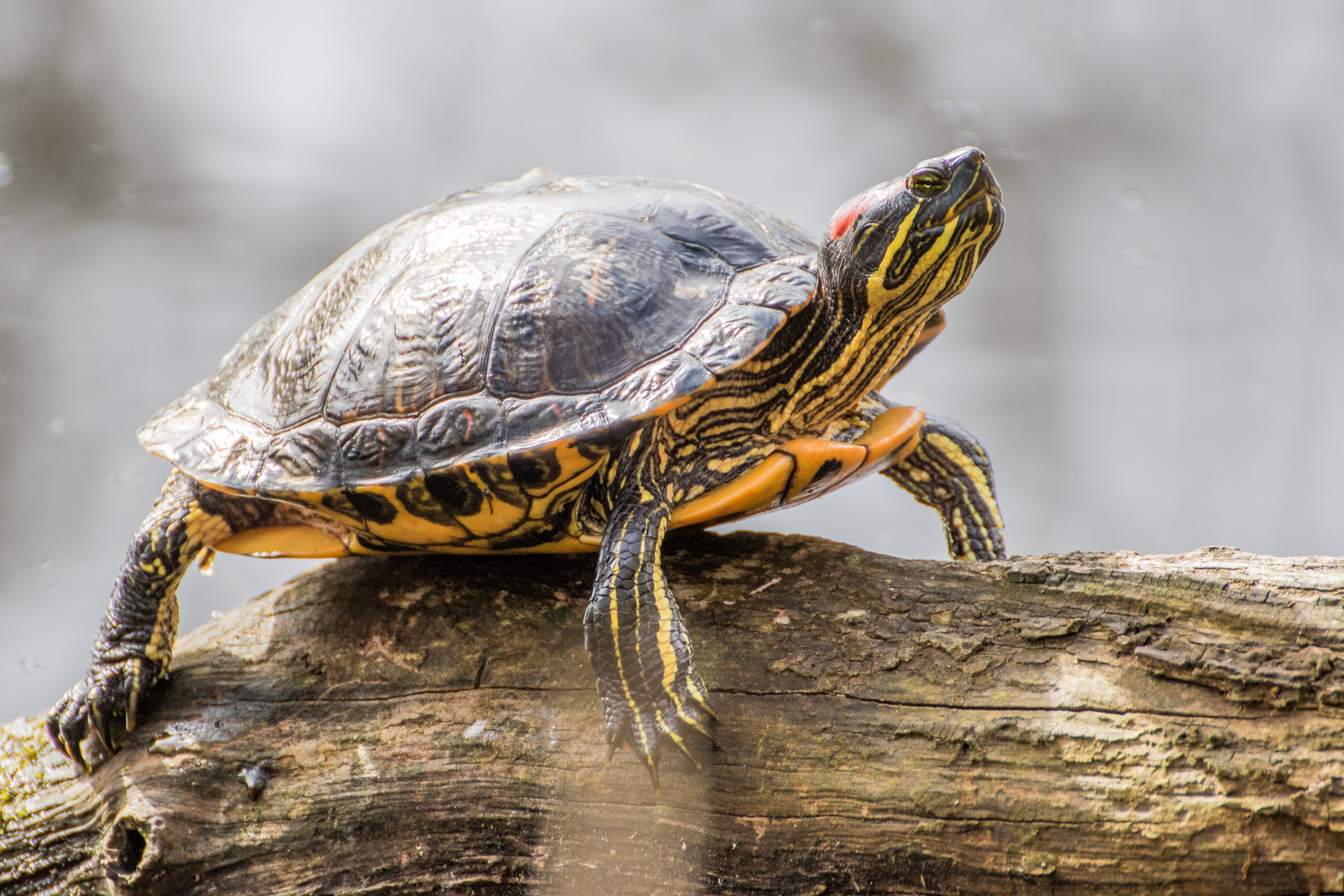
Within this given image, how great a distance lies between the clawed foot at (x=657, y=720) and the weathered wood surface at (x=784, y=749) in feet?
0.20

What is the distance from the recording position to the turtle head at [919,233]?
1.91m

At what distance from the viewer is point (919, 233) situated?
1.93 metres

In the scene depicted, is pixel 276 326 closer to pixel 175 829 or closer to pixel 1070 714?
pixel 175 829

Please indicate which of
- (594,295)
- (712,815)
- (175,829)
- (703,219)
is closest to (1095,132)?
(703,219)

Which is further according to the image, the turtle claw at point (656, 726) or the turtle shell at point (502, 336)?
the turtle shell at point (502, 336)

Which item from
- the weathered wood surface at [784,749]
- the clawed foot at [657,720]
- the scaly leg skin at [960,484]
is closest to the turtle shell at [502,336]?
the weathered wood surface at [784,749]

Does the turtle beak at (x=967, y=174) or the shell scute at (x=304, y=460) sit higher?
the turtle beak at (x=967, y=174)

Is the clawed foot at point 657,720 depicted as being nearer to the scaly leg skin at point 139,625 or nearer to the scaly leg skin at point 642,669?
the scaly leg skin at point 642,669

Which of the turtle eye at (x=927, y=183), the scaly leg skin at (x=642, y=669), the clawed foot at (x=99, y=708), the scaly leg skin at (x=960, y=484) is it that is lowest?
the clawed foot at (x=99, y=708)

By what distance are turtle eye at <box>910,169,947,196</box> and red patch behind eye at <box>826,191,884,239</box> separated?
3.5 inches

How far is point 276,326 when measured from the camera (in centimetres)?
261

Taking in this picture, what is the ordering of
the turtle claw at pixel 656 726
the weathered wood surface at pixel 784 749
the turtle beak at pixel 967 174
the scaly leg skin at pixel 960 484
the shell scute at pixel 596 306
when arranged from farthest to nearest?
the scaly leg skin at pixel 960 484, the shell scute at pixel 596 306, the turtle beak at pixel 967 174, the turtle claw at pixel 656 726, the weathered wood surface at pixel 784 749

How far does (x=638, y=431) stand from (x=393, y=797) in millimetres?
1066

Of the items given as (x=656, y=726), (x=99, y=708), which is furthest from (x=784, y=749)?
(x=99, y=708)
